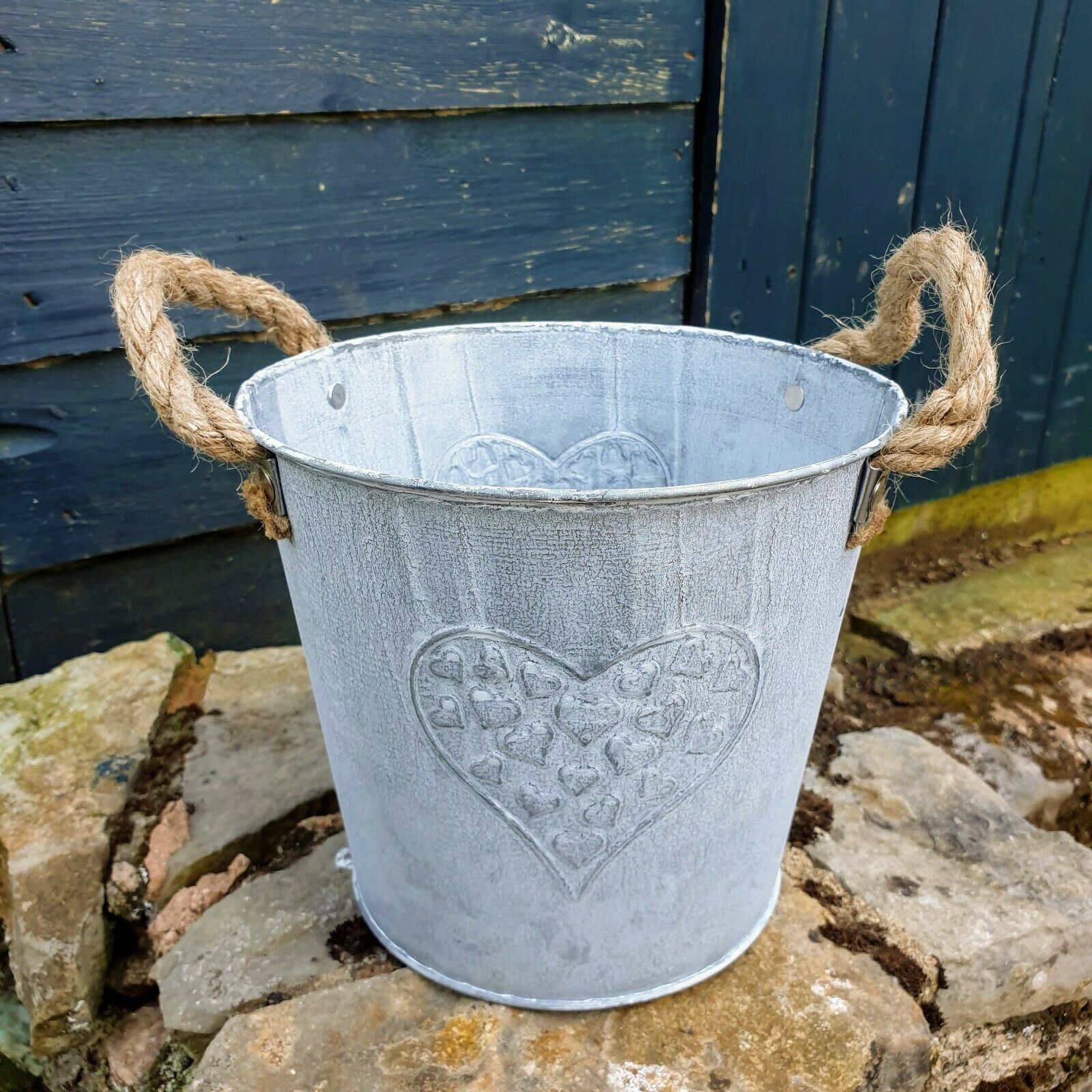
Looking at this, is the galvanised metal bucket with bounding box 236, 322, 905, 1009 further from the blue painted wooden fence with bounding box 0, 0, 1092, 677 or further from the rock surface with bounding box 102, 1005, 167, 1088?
the blue painted wooden fence with bounding box 0, 0, 1092, 677

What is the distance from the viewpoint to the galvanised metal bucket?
0.76m

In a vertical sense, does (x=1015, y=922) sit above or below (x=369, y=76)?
below

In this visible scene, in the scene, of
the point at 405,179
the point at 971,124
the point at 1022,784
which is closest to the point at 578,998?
the point at 1022,784

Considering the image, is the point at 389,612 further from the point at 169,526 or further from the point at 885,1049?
the point at 169,526

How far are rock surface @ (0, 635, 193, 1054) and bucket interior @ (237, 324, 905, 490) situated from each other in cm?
57

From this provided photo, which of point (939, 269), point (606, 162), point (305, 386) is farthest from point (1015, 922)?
point (606, 162)

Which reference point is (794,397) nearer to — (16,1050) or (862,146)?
(862,146)

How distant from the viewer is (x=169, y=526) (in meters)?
1.57

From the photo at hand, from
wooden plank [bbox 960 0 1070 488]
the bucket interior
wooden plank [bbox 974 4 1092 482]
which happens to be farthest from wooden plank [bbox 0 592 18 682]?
wooden plank [bbox 974 4 1092 482]

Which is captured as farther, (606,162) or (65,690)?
(606,162)

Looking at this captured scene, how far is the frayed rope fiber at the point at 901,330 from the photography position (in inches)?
32.2

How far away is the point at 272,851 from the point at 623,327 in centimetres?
83

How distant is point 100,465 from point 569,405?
77cm

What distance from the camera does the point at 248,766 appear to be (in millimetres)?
1364
